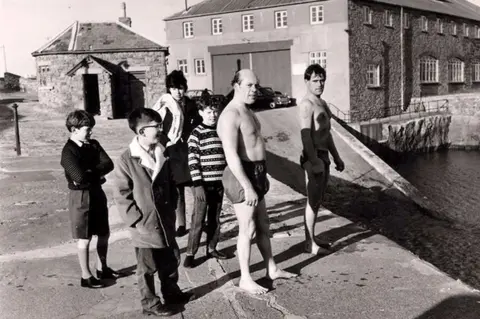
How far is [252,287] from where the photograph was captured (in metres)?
4.83

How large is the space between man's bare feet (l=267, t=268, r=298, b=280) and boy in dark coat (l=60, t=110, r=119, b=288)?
67.9 inches

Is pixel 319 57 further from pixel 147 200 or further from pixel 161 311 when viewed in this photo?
pixel 161 311

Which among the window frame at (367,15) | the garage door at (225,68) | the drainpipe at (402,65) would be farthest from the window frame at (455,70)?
the garage door at (225,68)

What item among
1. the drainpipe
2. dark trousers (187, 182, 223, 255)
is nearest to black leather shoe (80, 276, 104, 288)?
dark trousers (187, 182, 223, 255)

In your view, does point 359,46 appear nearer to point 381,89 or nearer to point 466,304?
point 381,89

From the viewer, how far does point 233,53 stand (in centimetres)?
3694

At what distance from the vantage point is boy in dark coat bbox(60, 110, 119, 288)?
500cm

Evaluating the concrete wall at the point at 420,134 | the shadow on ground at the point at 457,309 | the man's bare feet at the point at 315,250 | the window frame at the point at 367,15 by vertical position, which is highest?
the window frame at the point at 367,15

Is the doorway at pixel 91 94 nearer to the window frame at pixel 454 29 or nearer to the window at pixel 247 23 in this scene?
the window at pixel 247 23

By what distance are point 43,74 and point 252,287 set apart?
26615 mm

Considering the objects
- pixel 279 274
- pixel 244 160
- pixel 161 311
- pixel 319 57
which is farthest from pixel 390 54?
pixel 161 311

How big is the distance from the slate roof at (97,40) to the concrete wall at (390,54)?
12.5 meters

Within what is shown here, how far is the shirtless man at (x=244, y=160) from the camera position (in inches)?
184

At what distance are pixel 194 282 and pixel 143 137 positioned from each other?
1.72m
